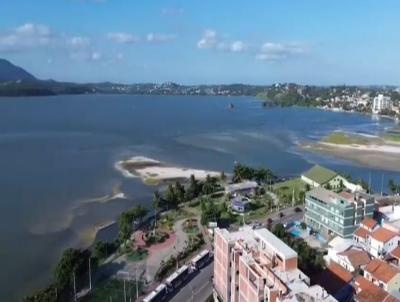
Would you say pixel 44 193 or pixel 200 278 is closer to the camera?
pixel 200 278

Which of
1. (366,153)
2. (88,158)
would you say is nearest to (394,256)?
(366,153)

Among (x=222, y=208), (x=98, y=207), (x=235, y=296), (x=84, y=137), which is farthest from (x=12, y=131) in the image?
(x=235, y=296)

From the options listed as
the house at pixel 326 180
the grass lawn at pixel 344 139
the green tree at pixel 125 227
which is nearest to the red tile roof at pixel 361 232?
the house at pixel 326 180

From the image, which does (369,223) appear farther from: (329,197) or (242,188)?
(242,188)

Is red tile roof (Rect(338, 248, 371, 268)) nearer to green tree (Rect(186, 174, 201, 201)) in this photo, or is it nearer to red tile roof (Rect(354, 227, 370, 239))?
red tile roof (Rect(354, 227, 370, 239))

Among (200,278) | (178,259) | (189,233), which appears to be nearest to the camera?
(200,278)

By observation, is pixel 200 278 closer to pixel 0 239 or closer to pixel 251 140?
pixel 0 239
